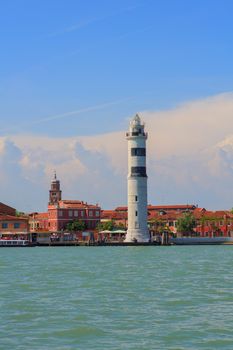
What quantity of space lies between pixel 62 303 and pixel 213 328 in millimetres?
7719

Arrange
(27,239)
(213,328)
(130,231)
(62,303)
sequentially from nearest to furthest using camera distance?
(213,328)
(62,303)
(130,231)
(27,239)

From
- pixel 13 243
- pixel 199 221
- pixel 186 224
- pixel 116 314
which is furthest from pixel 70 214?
pixel 116 314

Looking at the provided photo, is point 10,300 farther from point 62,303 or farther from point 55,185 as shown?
point 55,185

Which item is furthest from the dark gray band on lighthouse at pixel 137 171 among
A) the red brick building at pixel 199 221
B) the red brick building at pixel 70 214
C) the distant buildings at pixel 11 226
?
the red brick building at pixel 199 221

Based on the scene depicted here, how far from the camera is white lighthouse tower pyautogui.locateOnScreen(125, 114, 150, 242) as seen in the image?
110 m

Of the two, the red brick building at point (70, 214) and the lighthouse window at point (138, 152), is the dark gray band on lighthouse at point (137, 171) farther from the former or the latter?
the red brick building at point (70, 214)

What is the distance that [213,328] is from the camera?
22078mm

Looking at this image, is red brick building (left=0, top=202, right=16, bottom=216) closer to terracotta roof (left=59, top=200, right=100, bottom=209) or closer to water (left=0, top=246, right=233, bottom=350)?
terracotta roof (left=59, top=200, right=100, bottom=209)

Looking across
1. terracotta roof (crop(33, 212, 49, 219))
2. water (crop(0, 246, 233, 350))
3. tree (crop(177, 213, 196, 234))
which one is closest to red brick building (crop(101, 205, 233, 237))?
tree (crop(177, 213, 196, 234))

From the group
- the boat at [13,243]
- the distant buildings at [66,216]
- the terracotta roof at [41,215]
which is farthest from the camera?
the terracotta roof at [41,215]

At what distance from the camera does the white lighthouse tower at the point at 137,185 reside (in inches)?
4316

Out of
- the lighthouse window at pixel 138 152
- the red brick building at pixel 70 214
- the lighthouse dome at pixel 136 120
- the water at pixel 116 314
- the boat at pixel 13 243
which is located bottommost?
the water at pixel 116 314

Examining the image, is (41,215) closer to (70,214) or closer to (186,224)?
(70,214)

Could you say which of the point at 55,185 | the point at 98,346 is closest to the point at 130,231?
the point at 55,185
